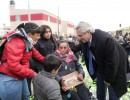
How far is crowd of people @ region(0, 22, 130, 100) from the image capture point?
9.57ft

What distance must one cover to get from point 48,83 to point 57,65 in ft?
0.93

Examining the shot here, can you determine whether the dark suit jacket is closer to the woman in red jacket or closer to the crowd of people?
the crowd of people

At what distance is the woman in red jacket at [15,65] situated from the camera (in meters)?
2.94

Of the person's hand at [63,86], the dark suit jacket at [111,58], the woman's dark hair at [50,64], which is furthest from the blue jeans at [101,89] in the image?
the woman's dark hair at [50,64]

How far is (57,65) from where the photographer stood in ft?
9.67

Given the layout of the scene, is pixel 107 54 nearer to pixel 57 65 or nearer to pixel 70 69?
pixel 70 69

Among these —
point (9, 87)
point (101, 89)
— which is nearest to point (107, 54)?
point (101, 89)

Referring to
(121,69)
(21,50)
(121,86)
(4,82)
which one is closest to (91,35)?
(121,69)

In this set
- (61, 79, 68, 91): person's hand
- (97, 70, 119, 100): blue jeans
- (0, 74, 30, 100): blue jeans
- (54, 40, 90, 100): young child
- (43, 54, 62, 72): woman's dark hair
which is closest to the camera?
(43, 54, 62, 72): woman's dark hair

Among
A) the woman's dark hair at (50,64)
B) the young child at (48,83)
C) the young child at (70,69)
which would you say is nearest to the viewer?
the young child at (48,83)

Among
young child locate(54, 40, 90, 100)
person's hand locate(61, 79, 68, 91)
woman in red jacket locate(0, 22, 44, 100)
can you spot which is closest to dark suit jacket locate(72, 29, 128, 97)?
young child locate(54, 40, 90, 100)

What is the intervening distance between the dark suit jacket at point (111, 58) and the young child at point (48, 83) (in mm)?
879

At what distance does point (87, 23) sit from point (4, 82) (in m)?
1.50

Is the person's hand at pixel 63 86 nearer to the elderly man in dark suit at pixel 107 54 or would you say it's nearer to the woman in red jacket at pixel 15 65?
the woman in red jacket at pixel 15 65
